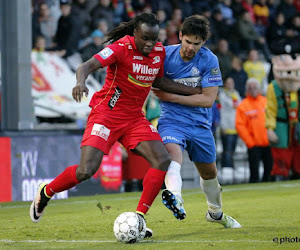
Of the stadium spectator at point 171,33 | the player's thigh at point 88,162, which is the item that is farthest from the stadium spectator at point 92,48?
the player's thigh at point 88,162

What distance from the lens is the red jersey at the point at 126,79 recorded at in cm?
708

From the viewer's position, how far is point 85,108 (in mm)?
15570

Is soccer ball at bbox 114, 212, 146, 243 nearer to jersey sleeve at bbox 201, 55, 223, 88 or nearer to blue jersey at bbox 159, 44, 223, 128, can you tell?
blue jersey at bbox 159, 44, 223, 128

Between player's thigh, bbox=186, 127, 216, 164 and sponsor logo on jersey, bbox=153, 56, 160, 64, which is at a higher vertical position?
sponsor logo on jersey, bbox=153, 56, 160, 64

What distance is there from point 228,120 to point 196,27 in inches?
376

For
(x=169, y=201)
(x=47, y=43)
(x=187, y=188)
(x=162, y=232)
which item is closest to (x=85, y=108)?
(x=47, y=43)

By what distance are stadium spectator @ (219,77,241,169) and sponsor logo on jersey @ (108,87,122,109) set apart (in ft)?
27.9

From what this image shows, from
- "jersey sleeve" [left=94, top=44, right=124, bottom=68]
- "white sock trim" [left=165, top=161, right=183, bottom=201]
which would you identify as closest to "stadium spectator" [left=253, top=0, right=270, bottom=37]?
"jersey sleeve" [left=94, top=44, right=124, bottom=68]

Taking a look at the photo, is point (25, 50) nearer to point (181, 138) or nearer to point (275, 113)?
point (275, 113)

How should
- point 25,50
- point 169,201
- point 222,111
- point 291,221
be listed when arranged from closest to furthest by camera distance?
1. point 169,201
2. point 291,221
3. point 25,50
4. point 222,111

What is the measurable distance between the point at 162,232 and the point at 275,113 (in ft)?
23.3

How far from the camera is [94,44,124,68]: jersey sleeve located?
6863mm

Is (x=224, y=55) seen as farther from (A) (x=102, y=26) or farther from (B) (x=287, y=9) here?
(B) (x=287, y=9)

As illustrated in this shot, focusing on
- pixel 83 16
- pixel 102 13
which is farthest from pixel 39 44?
pixel 102 13
